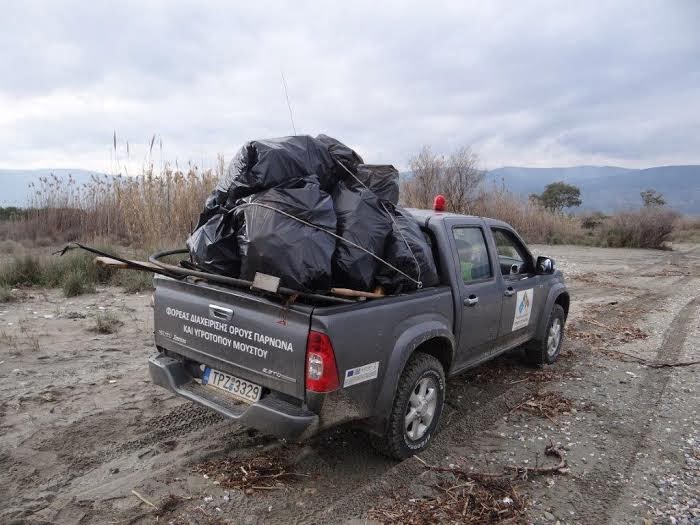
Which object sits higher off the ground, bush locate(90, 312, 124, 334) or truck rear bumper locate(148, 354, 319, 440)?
truck rear bumper locate(148, 354, 319, 440)

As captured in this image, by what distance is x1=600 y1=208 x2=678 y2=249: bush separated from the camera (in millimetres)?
24062

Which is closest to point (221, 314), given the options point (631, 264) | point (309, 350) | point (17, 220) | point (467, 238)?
point (309, 350)

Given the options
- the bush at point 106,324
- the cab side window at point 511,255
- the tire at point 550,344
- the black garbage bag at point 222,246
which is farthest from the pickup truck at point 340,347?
the bush at point 106,324

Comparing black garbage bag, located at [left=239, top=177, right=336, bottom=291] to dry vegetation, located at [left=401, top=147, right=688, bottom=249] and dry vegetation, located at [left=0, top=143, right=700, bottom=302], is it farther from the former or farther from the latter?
dry vegetation, located at [left=401, top=147, right=688, bottom=249]

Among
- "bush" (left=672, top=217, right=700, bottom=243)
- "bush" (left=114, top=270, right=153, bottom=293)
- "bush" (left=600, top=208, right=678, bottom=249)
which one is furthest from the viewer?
"bush" (left=672, top=217, right=700, bottom=243)

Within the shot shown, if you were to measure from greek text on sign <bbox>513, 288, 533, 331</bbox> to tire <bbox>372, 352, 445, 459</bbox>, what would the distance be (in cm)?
144

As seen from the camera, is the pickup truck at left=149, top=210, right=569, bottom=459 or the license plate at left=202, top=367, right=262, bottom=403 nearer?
the pickup truck at left=149, top=210, right=569, bottom=459

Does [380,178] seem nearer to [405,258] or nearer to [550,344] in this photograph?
[405,258]

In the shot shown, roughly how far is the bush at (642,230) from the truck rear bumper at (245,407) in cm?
2486

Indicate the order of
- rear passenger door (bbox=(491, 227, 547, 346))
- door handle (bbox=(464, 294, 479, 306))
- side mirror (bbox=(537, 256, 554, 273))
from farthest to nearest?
1. side mirror (bbox=(537, 256, 554, 273))
2. rear passenger door (bbox=(491, 227, 547, 346))
3. door handle (bbox=(464, 294, 479, 306))

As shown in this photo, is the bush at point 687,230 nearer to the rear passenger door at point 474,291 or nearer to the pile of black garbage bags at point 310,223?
the rear passenger door at point 474,291

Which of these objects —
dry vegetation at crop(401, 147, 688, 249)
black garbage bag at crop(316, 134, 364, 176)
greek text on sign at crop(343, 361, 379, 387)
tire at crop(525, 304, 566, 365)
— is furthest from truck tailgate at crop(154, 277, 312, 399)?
dry vegetation at crop(401, 147, 688, 249)

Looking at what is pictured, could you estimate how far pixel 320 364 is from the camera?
9.14ft

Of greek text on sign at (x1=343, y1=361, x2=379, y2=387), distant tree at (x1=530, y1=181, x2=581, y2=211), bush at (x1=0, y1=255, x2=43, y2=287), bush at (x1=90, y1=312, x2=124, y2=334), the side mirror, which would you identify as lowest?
bush at (x1=90, y1=312, x2=124, y2=334)
